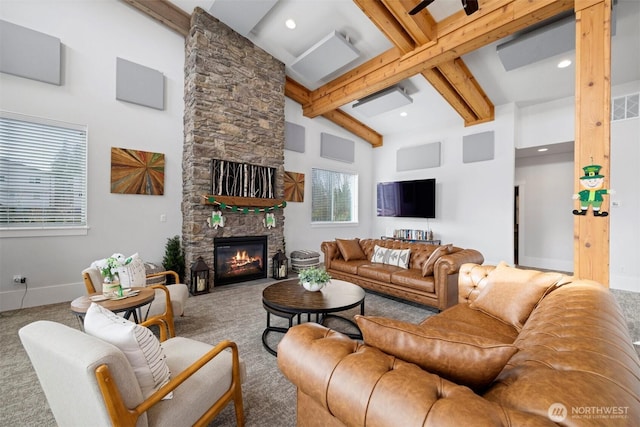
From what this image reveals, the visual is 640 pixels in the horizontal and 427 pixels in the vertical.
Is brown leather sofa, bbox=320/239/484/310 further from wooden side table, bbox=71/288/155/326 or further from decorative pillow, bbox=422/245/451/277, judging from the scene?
wooden side table, bbox=71/288/155/326

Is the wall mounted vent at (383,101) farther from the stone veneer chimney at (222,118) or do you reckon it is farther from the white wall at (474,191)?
the stone veneer chimney at (222,118)

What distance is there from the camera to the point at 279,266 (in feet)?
16.8

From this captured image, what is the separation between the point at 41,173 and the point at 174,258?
1.99 m

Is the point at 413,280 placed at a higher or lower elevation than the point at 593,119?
lower

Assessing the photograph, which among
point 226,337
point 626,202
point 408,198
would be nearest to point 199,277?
point 226,337

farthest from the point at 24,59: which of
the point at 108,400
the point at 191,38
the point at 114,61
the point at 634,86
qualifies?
the point at 634,86

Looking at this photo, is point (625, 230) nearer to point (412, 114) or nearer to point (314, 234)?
point (412, 114)

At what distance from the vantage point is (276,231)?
536 cm

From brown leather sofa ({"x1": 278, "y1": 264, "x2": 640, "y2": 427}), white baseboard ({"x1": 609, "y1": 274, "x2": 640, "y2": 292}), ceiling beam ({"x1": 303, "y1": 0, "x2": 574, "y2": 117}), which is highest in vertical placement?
ceiling beam ({"x1": 303, "y1": 0, "x2": 574, "y2": 117})

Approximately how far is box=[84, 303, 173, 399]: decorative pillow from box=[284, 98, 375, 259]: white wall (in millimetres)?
4735

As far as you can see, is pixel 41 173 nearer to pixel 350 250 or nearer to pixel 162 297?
pixel 162 297

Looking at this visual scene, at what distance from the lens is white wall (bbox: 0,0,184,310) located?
341 centimetres

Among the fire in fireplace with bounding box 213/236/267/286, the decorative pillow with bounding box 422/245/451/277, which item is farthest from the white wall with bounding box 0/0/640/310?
the decorative pillow with bounding box 422/245/451/277

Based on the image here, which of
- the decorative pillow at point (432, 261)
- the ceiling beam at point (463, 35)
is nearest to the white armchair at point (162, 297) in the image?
the decorative pillow at point (432, 261)
